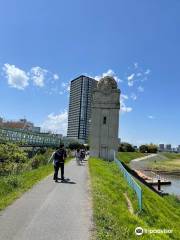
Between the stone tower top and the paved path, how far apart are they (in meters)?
36.4

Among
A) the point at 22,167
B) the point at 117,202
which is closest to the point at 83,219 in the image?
the point at 117,202

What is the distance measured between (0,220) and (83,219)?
2.51 m

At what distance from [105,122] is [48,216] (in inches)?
1567

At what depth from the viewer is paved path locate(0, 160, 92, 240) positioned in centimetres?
896

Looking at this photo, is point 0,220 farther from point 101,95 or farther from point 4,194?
point 101,95

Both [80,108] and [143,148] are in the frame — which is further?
[80,108]

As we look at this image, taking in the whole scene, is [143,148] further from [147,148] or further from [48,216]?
[48,216]

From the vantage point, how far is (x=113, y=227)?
1007cm

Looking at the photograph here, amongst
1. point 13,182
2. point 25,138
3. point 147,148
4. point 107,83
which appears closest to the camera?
point 13,182

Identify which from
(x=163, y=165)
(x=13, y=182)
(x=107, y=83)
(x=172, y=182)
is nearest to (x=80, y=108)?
(x=163, y=165)

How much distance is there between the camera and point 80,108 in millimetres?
161625

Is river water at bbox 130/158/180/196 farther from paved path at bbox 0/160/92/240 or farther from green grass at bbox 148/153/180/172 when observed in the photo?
paved path at bbox 0/160/92/240

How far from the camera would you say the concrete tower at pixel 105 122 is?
4997cm

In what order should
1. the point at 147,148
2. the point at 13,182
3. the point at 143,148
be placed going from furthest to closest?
the point at 147,148 → the point at 143,148 → the point at 13,182
